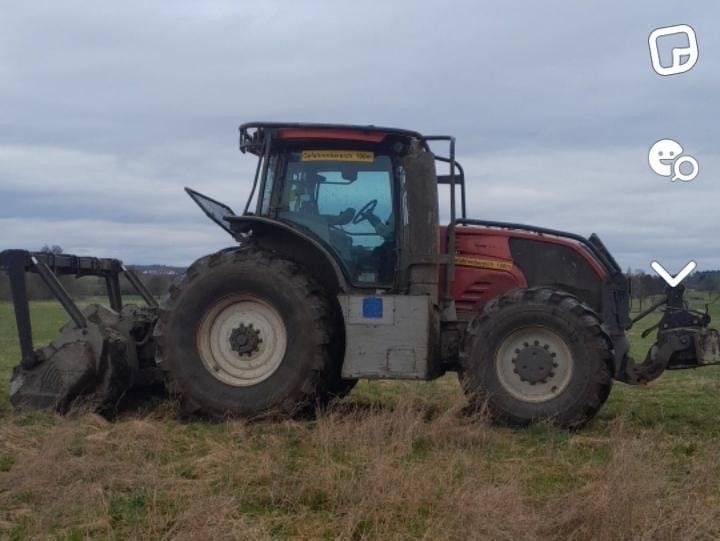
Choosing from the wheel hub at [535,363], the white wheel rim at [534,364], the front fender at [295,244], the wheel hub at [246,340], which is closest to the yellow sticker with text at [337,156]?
the front fender at [295,244]

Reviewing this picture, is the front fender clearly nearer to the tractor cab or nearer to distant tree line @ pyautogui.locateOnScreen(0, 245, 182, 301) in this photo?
the tractor cab

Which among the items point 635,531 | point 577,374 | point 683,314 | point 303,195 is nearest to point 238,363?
point 303,195

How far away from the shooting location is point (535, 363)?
26.5ft

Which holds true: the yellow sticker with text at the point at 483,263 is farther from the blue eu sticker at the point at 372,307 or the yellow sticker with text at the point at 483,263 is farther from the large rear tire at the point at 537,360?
the blue eu sticker at the point at 372,307

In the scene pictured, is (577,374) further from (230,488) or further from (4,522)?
(4,522)

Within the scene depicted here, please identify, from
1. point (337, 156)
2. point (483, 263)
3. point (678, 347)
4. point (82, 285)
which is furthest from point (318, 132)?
point (82, 285)

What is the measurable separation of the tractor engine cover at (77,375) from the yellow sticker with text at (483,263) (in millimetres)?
3207

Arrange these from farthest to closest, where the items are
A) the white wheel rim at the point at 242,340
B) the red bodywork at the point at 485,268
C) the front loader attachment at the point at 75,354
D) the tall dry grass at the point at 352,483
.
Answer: the red bodywork at the point at 485,268 → the front loader attachment at the point at 75,354 → the white wheel rim at the point at 242,340 → the tall dry grass at the point at 352,483

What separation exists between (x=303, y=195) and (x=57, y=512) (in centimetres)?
417

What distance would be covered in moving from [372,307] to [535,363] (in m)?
1.46

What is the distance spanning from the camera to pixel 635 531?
15.3 ft

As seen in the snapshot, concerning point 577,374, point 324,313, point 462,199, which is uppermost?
point 462,199

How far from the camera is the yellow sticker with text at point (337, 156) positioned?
339 inches

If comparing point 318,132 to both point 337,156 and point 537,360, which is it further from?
point 537,360
